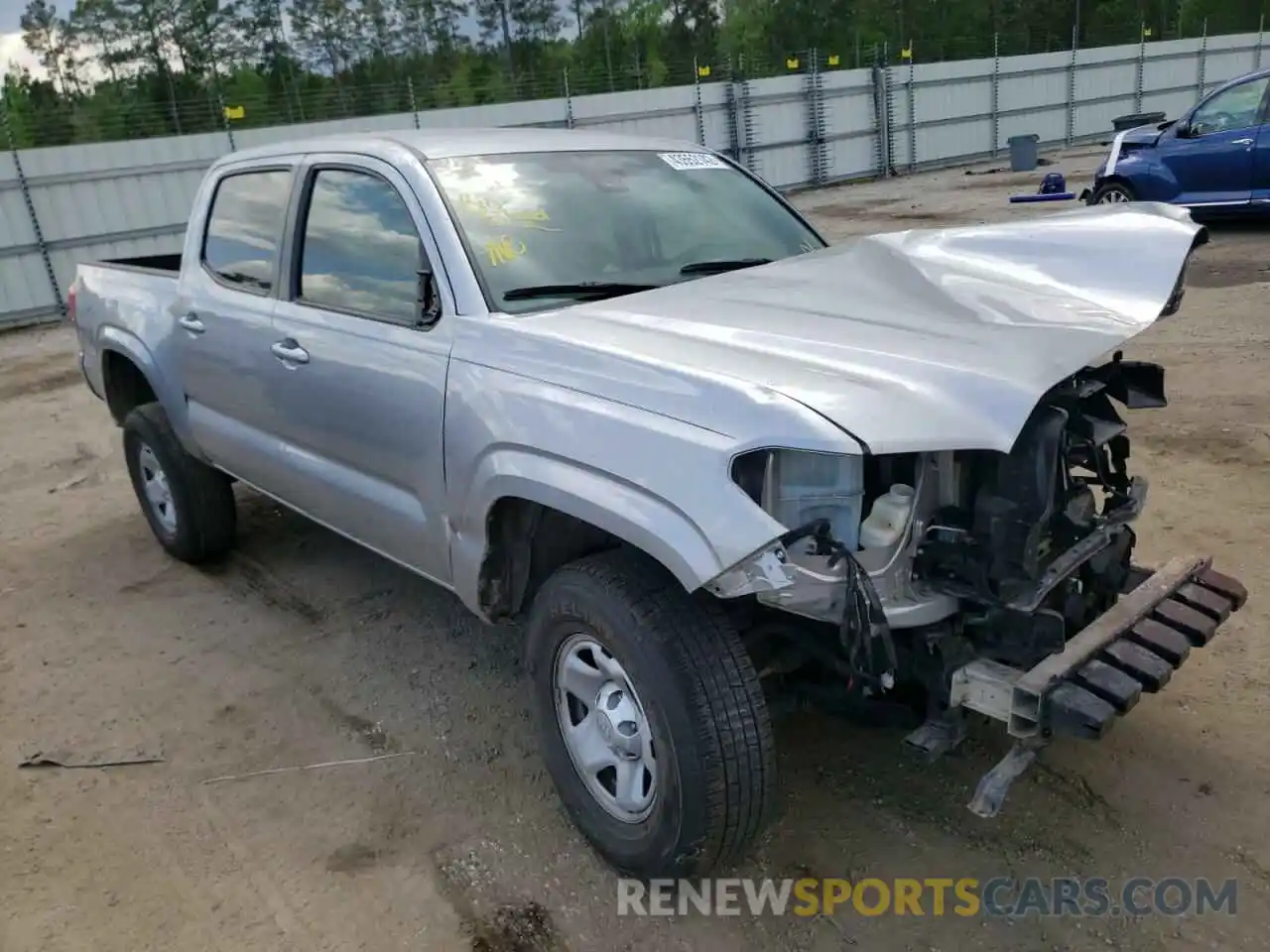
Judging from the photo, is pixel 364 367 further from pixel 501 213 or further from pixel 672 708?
pixel 672 708

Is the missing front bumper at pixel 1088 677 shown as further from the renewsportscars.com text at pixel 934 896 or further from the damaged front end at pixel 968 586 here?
the renewsportscars.com text at pixel 934 896

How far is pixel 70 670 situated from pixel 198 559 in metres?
0.98

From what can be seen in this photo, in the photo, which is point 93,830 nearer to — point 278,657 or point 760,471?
point 278,657

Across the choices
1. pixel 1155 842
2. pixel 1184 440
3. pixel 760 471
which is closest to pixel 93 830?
pixel 760 471

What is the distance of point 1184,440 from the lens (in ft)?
19.1

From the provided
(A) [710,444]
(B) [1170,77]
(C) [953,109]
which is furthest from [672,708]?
(B) [1170,77]

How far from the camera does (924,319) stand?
2852 mm

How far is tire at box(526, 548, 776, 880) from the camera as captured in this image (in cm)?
251

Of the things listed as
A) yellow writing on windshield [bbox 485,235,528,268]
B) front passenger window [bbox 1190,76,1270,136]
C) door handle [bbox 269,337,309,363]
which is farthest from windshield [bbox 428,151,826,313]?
front passenger window [bbox 1190,76,1270,136]

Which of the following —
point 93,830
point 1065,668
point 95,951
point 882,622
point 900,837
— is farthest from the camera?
point 93,830

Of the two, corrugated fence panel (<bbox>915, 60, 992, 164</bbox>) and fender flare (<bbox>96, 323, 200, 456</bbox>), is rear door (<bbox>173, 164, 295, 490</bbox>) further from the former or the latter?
corrugated fence panel (<bbox>915, 60, 992, 164</bbox>)

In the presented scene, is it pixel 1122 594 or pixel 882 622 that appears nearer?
pixel 882 622

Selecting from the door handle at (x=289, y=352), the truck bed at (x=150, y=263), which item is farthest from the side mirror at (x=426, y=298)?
the truck bed at (x=150, y=263)

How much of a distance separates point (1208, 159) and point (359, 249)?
1108 cm
